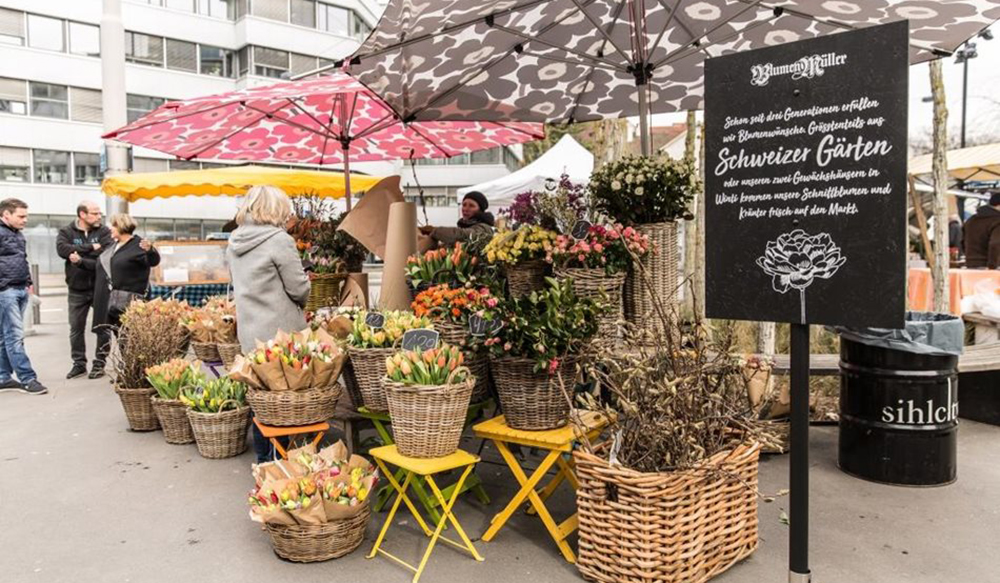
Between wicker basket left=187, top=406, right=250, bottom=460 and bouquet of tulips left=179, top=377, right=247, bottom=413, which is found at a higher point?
bouquet of tulips left=179, top=377, right=247, bottom=413

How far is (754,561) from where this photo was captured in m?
3.48

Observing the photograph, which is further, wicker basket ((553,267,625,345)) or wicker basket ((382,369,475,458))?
wicker basket ((553,267,625,345))

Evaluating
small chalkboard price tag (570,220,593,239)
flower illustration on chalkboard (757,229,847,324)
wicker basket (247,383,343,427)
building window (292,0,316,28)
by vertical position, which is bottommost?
wicker basket (247,383,343,427)

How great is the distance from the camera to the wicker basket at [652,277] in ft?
12.6

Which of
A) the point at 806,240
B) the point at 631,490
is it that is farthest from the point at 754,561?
the point at 806,240

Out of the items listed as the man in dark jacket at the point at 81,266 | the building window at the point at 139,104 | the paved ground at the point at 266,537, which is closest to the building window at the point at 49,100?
the building window at the point at 139,104

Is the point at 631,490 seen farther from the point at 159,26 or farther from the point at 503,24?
the point at 159,26

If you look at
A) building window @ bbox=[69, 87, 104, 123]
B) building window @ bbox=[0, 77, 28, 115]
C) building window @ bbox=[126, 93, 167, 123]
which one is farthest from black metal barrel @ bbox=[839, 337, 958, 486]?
building window @ bbox=[69, 87, 104, 123]

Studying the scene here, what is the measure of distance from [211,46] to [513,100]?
103 feet

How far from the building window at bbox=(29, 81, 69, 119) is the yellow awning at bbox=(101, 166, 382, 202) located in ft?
73.0

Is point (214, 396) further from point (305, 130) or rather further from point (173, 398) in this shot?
point (305, 130)

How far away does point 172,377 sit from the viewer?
5609 millimetres

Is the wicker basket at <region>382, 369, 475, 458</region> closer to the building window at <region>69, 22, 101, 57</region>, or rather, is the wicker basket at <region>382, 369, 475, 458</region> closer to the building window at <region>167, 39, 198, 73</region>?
the building window at <region>69, 22, 101, 57</region>

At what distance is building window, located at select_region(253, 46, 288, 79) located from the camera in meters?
32.8
